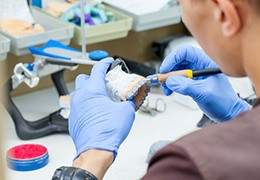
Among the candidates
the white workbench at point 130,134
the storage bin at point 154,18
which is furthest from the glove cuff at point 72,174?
the storage bin at point 154,18

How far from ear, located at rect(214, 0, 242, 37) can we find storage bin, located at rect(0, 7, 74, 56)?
36.4 inches

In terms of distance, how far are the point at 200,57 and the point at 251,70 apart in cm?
57

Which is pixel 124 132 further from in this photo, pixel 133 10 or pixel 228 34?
pixel 133 10

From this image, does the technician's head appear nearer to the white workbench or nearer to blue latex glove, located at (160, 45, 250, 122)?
blue latex glove, located at (160, 45, 250, 122)

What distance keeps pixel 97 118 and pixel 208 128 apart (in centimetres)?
43

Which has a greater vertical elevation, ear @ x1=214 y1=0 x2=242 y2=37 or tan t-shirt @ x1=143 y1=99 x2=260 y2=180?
ear @ x1=214 y1=0 x2=242 y2=37

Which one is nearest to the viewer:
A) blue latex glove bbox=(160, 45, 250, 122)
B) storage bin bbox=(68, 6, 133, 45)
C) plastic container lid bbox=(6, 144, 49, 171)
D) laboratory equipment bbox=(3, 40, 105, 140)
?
blue latex glove bbox=(160, 45, 250, 122)

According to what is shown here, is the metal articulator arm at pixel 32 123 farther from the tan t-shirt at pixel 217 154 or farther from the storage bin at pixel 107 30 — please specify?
the tan t-shirt at pixel 217 154

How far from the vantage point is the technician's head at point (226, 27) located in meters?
0.65

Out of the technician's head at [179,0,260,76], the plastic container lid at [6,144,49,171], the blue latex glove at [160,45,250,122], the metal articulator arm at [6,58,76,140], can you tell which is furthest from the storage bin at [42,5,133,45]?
the technician's head at [179,0,260,76]

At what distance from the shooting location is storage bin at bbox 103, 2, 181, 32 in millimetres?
1714

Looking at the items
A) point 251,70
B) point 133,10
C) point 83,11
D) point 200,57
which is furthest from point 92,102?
point 133,10

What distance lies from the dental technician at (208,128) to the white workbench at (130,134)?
0.33m

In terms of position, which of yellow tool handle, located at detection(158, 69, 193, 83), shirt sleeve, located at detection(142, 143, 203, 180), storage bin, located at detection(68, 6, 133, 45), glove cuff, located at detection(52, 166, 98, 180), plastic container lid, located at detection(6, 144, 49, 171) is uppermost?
shirt sleeve, located at detection(142, 143, 203, 180)
